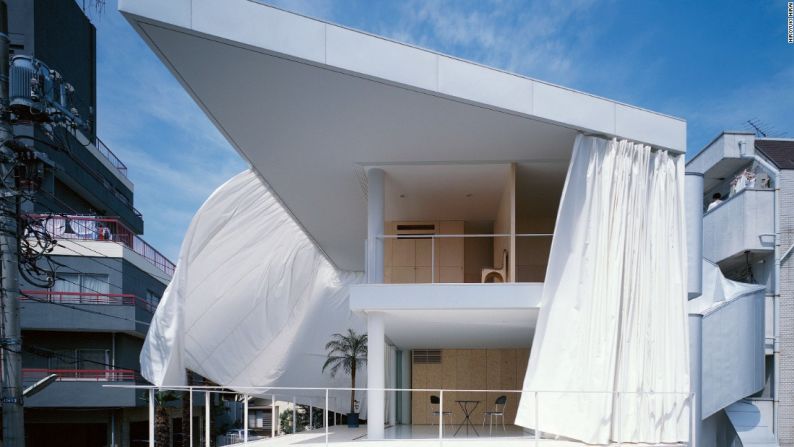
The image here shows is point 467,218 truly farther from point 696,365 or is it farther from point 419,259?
point 696,365

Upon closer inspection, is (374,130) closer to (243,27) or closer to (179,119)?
(243,27)

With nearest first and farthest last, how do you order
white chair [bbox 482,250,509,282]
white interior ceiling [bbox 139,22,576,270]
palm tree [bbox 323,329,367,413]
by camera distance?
white interior ceiling [bbox 139,22,576,270] → white chair [bbox 482,250,509,282] → palm tree [bbox 323,329,367,413]

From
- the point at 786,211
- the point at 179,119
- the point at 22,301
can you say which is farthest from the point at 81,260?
the point at 179,119

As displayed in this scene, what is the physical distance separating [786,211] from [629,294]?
→ 1133 cm

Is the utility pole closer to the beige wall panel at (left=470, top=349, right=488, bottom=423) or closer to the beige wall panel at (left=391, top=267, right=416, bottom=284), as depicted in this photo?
the beige wall panel at (left=391, top=267, right=416, bottom=284)

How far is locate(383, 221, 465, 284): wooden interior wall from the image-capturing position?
44.7 feet

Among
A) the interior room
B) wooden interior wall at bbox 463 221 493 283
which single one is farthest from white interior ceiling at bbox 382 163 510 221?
wooden interior wall at bbox 463 221 493 283

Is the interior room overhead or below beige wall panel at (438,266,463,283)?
overhead

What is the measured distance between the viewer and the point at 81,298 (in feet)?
79.4

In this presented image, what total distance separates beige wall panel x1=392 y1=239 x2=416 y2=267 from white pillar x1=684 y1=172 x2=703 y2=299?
525 centimetres

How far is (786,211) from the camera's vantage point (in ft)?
59.4

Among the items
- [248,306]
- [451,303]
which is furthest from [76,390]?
[451,303]

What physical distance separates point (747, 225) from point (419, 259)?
932 centimetres

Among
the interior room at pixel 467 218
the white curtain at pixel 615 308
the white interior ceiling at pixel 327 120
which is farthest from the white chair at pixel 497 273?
the white curtain at pixel 615 308
